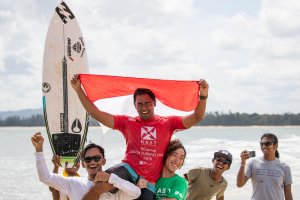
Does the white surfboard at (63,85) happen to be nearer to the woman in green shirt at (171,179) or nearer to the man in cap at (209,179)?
the man in cap at (209,179)

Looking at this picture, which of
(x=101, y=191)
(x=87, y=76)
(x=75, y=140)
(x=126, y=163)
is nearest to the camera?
(x=101, y=191)

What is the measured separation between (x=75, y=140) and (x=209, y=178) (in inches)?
116

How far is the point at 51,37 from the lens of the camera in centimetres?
797

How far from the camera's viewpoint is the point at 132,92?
4.94 meters

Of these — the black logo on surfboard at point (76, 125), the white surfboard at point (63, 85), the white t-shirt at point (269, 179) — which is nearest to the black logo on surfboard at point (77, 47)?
the white surfboard at point (63, 85)

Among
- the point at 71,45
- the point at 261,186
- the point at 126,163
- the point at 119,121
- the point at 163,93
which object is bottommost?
the point at 261,186

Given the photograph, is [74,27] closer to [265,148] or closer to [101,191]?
[265,148]

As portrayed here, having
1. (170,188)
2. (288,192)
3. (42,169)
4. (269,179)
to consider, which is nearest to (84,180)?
(42,169)

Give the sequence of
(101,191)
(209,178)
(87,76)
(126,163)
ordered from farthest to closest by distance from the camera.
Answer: (209,178)
(87,76)
(126,163)
(101,191)

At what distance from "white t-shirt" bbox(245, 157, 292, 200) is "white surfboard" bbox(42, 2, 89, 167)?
308 cm

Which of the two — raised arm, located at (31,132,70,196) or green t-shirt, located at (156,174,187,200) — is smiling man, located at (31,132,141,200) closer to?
raised arm, located at (31,132,70,196)

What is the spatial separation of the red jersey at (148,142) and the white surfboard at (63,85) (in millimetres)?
3298

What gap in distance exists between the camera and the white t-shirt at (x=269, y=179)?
528 centimetres

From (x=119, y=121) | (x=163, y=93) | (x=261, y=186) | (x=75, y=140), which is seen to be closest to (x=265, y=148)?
(x=261, y=186)
